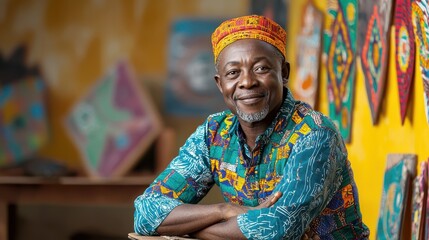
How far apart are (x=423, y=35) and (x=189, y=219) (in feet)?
3.46

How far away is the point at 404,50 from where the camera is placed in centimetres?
350

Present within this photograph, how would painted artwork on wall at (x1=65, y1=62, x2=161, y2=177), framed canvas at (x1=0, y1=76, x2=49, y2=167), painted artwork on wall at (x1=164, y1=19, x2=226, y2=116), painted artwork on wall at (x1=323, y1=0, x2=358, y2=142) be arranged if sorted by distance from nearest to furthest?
painted artwork on wall at (x1=323, y1=0, x2=358, y2=142), painted artwork on wall at (x1=65, y1=62, x2=161, y2=177), painted artwork on wall at (x1=164, y1=19, x2=226, y2=116), framed canvas at (x1=0, y1=76, x2=49, y2=167)

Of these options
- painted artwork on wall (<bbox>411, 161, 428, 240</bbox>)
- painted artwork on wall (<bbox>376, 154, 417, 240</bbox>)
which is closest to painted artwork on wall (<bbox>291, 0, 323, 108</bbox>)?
painted artwork on wall (<bbox>376, 154, 417, 240</bbox>)

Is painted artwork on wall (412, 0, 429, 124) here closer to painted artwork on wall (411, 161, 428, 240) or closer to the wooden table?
painted artwork on wall (411, 161, 428, 240)

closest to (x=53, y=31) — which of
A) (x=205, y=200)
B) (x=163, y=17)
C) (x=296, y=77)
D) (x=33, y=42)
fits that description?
(x=33, y=42)

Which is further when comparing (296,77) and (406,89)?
(296,77)

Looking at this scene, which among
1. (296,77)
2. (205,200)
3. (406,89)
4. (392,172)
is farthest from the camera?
(205,200)

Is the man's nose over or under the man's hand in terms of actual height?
over

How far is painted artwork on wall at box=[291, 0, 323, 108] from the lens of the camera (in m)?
5.89

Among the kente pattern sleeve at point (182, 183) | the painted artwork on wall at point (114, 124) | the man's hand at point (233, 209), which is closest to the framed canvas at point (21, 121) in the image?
the painted artwork on wall at point (114, 124)

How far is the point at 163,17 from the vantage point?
8.11 meters

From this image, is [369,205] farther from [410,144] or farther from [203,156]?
[203,156]

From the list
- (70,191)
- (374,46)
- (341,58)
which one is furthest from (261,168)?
(70,191)

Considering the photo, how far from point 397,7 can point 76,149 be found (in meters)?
5.07
